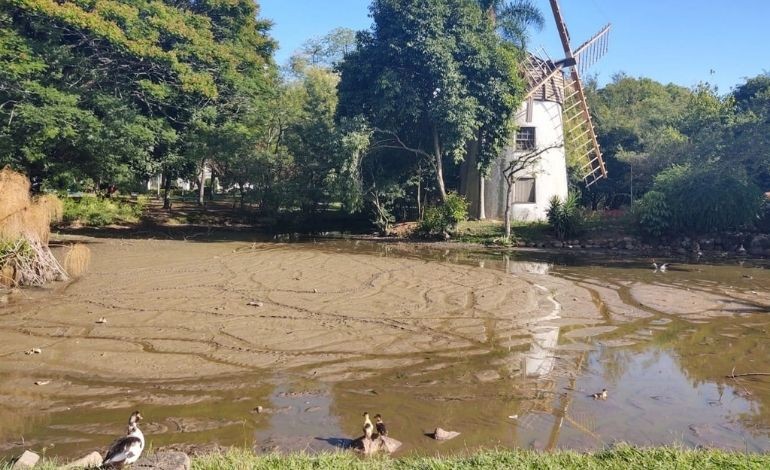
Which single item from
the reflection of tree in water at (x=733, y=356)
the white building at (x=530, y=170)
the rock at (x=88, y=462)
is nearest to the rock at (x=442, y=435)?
the rock at (x=88, y=462)

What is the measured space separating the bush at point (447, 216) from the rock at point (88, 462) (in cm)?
2263

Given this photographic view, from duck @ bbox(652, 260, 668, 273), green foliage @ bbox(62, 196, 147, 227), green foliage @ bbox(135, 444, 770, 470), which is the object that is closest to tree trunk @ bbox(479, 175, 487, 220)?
duck @ bbox(652, 260, 668, 273)

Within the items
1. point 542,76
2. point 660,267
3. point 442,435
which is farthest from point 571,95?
point 442,435

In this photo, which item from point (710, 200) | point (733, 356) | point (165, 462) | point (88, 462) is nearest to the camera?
point (165, 462)

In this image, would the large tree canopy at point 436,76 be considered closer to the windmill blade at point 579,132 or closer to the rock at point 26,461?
the windmill blade at point 579,132

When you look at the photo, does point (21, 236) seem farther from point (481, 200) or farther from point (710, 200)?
point (710, 200)

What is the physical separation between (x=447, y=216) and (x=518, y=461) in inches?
886

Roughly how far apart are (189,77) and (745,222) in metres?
24.5

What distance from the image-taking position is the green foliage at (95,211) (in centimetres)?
2522

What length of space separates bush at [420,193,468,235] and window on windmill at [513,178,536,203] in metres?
4.54

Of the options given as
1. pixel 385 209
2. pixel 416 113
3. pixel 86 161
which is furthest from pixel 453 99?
pixel 86 161

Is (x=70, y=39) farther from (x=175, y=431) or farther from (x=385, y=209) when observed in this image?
(x=175, y=431)

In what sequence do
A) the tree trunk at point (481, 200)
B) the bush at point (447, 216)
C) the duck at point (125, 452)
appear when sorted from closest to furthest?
1. the duck at point (125, 452)
2. the bush at point (447, 216)
3. the tree trunk at point (481, 200)

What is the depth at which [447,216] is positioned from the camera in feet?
90.4
